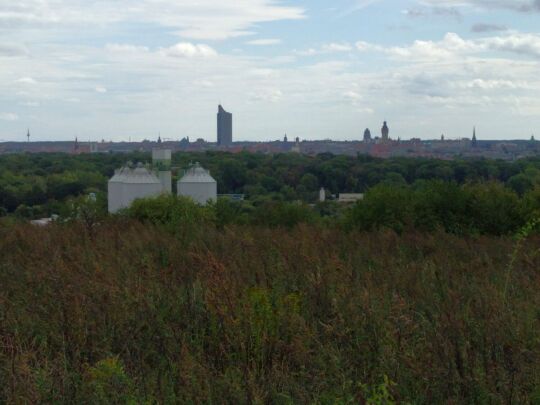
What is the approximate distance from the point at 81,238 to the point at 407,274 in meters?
5.11

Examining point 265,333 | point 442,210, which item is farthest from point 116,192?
point 265,333

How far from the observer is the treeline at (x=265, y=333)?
4344mm

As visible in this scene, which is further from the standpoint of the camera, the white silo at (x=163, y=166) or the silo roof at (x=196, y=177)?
the white silo at (x=163, y=166)

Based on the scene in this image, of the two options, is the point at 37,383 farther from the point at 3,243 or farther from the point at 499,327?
the point at 3,243

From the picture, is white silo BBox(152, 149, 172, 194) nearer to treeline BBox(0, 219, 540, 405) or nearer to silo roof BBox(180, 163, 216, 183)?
silo roof BBox(180, 163, 216, 183)

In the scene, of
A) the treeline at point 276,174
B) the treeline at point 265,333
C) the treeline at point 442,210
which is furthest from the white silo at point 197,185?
the treeline at point 276,174

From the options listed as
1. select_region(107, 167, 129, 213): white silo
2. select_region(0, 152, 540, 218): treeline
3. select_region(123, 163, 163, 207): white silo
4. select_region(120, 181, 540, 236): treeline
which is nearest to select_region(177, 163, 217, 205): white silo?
select_region(123, 163, 163, 207): white silo

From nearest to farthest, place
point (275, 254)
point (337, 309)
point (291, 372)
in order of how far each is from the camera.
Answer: point (291, 372) < point (337, 309) < point (275, 254)

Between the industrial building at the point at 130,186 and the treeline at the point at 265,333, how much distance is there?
27503 mm

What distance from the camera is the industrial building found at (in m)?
35.2

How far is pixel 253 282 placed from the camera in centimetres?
666

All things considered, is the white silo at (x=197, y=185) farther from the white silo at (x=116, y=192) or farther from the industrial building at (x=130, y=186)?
the white silo at (x=116, y=192)

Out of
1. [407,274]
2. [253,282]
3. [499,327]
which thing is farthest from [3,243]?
[499,327]

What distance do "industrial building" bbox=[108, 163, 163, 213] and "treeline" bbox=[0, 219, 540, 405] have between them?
27503 mm
